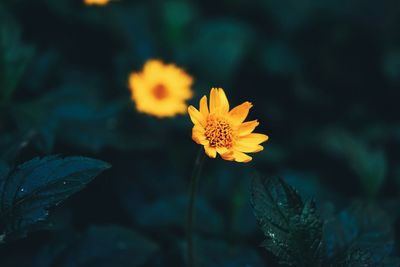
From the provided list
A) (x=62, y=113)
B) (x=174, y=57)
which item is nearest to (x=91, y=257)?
(x=62, y=113)

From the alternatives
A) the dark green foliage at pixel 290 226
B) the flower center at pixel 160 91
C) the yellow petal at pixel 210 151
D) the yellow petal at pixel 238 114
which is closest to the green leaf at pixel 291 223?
the dark green foliage at pixel 290 226

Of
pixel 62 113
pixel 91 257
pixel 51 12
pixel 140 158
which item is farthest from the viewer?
pixel 51 12

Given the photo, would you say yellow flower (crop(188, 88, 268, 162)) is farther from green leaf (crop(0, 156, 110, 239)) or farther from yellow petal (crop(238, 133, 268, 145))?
green leaf (crop(0, 156, 110, 239))

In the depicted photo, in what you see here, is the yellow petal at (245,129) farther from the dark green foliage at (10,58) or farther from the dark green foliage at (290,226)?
the dark green foliage at (10,58)

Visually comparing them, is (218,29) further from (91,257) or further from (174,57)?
(91,257)

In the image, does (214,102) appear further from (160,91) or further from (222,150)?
(160,91)

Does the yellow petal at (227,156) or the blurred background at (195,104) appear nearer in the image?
the yellow petal at (227,156)
